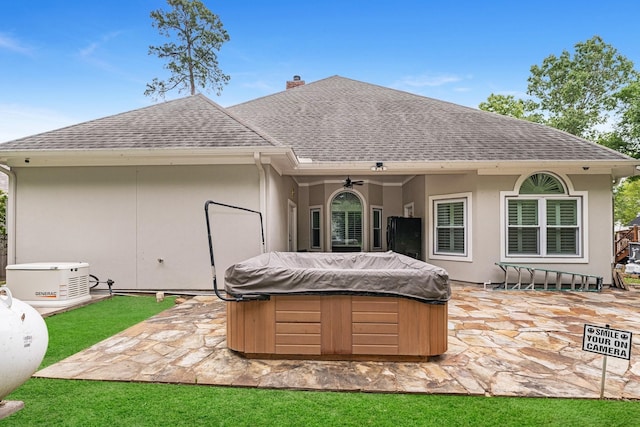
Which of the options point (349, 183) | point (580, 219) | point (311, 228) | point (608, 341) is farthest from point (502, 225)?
point (608, 341)

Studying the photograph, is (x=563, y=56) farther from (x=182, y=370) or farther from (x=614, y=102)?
(x=182, y=370)

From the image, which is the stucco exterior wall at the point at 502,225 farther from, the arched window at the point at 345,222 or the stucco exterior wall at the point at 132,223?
the stucco exterior wall at the point at 132,223

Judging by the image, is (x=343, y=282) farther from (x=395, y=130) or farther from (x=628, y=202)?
(x=628, y=202)

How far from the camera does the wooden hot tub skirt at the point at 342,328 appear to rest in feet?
10.9

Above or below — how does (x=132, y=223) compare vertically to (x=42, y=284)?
above

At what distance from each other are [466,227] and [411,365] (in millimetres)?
5283

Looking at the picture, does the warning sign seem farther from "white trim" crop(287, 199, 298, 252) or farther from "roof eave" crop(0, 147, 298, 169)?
"white trim" crop(287, 199, 298, 252)

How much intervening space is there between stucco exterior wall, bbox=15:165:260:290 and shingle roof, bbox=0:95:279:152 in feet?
1.59

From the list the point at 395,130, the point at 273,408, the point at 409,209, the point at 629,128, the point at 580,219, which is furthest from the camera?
the point at 629,128

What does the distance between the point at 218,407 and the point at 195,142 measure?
491 cm

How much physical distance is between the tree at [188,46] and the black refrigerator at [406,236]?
1492cm

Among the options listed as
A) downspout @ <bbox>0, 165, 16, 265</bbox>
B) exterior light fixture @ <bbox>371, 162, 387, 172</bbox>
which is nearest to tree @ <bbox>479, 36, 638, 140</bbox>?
exterior light fixture @ <bbox>371, 162, 387, 172</bbox>

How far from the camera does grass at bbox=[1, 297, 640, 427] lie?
2.34 meters

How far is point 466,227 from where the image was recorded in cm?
787
